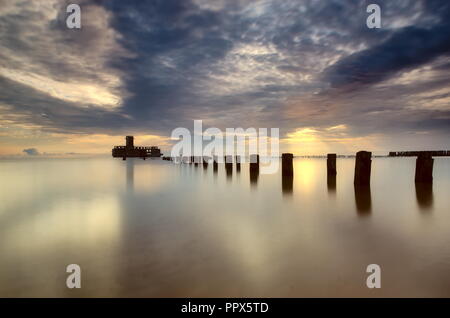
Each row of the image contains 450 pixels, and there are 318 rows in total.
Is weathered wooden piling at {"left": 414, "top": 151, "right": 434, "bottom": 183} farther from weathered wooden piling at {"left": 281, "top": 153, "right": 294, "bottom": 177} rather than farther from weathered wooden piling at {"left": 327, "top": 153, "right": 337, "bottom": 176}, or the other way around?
weathered wooden piling at {"left": 281, "top": 153, "right": 294, "bottom": 177}

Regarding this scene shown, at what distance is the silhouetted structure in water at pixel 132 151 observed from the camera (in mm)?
98688

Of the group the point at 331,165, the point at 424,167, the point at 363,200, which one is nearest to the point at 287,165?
the point at 331,165

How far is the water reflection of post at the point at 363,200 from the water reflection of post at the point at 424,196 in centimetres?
160

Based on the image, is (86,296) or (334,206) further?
(334,206)

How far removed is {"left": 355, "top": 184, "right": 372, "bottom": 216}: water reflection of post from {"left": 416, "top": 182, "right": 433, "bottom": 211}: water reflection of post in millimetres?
1600

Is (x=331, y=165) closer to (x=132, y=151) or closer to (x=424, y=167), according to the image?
(x=424, y=167)

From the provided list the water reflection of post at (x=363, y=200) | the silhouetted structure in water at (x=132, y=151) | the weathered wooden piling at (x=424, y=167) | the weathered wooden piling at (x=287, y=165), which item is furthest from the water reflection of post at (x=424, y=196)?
the silhouetted structure in water at (x=132, y=151)

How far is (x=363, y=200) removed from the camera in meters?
9.59

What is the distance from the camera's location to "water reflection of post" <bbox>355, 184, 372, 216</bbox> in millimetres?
7704

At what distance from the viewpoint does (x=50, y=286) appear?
3.29 m

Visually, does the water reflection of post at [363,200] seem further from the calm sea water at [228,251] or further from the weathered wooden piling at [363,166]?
the weathered wooden piling at [363,166]
